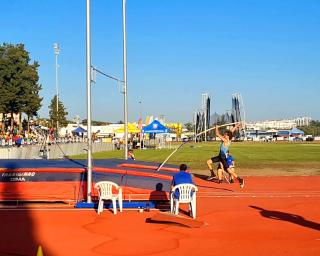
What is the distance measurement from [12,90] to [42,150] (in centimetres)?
2817

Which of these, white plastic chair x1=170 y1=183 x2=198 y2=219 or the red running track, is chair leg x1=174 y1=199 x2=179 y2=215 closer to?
white plastic chair x1=170 y1=183 x2=198 y2=219

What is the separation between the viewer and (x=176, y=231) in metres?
10.1

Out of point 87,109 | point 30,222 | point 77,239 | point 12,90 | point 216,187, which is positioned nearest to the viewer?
point 77,239

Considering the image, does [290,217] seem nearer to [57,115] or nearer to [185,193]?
[185,193]

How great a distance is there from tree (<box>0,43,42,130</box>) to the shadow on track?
4939 cm

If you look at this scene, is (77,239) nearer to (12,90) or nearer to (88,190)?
(88,190)

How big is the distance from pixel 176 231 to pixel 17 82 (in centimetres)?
5269

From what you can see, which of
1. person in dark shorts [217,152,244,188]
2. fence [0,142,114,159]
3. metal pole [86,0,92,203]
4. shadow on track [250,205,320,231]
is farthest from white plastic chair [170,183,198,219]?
fence [0,142,114,159]

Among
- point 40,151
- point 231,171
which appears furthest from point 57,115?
point 231,171

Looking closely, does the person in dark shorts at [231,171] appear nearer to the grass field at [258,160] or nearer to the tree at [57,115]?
the grass field at [258,160]

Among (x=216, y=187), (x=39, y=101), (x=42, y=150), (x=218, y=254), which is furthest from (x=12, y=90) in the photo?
(x=218, y=254)

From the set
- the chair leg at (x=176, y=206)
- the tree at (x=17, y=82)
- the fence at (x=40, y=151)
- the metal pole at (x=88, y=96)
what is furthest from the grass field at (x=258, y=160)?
the tree at (x=17, y=82)

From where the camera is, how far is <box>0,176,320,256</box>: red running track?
8609mm

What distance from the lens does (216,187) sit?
18375 mm
